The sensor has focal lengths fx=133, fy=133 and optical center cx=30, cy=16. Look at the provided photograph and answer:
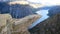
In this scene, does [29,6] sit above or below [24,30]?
above

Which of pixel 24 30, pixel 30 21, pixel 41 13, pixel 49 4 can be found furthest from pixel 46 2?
pixel 24 30

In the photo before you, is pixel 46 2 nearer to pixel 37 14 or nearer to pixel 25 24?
pixel 37 14

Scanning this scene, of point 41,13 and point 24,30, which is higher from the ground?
point 41,13

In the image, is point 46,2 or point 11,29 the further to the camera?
point 46,2

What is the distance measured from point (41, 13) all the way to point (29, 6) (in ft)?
0.97

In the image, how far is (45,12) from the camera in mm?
2734

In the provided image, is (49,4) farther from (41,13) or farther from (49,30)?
(49,30)

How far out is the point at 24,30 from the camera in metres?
2.63

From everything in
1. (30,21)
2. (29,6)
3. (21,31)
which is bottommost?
(21,31)

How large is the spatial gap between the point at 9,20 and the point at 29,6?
53 centimetres

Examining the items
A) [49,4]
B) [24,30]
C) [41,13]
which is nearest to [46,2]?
[49,4]

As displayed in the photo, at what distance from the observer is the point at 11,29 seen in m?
2.57

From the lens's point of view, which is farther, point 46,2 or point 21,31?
point 46,2

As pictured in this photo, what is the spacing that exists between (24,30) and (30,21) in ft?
0.71
